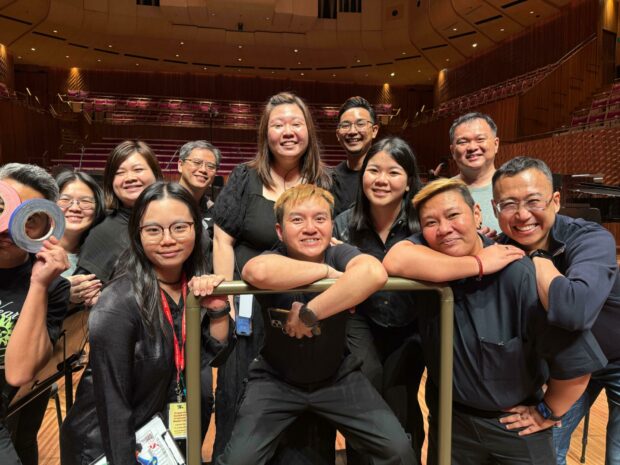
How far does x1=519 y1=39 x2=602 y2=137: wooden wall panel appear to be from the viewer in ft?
34.4

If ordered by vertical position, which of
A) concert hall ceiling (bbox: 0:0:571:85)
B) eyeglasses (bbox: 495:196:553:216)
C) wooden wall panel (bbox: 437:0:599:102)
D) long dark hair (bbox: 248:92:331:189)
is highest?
concert hall ceiling (bbox: 0:0:571:85)

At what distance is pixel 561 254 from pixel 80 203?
1.95 meters

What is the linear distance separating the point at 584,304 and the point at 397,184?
78cm

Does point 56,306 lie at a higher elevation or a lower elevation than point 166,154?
lower

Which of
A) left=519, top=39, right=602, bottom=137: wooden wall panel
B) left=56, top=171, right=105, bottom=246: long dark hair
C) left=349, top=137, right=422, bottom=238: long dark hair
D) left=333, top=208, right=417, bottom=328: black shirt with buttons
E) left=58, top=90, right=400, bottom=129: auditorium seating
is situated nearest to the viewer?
left=333, top=208, right=417, bottom=328: black shirt with buttons

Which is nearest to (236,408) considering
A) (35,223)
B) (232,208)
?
(232,208)

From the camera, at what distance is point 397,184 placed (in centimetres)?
175

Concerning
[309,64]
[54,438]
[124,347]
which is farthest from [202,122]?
[124,347]

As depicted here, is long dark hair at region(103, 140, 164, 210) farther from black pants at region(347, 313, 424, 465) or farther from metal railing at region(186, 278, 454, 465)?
black pants at region(347, 313, 424, 465)

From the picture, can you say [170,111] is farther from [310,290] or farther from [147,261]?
[310,290]

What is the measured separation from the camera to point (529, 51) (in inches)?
486

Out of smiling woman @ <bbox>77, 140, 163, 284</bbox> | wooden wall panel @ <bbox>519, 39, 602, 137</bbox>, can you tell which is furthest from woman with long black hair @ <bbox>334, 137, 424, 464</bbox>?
wooden wall panel @ <bbox>519, 39, 602, 137</bbox>

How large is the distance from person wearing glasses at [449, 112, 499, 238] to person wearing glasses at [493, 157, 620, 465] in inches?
32.1

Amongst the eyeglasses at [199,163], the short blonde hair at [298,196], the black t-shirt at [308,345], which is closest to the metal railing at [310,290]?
the black t-shirt at [308,345]
